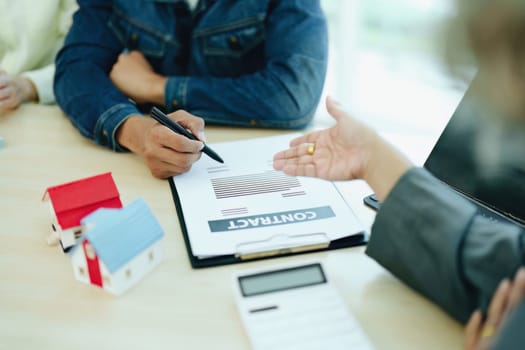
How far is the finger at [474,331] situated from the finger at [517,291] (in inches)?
1.6

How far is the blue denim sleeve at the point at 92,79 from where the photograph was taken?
3.33 feet

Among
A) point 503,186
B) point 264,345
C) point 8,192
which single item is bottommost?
point 8,192

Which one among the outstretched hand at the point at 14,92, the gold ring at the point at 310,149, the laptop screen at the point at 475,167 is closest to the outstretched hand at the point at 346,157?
the gold ring at the point at 310,149

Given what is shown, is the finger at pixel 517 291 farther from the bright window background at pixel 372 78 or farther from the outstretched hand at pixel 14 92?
the outstretched hand at pixel 14 92

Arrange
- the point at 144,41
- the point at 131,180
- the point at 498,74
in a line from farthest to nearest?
the point at 144,41 < the point at 131,180 < the point at 498,74

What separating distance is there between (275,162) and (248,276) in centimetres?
25

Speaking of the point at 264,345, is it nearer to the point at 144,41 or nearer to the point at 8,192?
the point at 8,192

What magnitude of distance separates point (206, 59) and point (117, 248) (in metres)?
0.62

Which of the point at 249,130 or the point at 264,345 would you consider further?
the point at 249,130

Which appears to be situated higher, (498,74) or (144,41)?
(498,74)

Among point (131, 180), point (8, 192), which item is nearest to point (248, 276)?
point (131, 180)

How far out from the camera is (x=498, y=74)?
1.42ft

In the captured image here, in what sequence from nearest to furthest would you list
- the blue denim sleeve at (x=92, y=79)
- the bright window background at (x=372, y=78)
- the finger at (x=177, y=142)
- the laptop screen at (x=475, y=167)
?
the laptop screen at (x=475, y=167) < the finger at (x=177, y=142) < the blue denim sleeve at (x=92, y=79) < the bright window background at (x=372, y=78)

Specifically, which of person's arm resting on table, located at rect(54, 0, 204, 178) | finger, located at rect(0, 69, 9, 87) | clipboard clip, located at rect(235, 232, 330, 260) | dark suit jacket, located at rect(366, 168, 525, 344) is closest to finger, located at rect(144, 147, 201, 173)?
person's arm resting on table, located at rect(54, 0, 204, 178)
